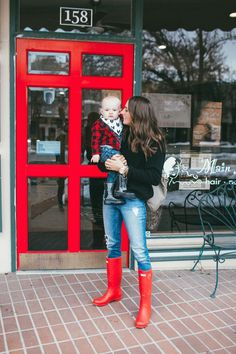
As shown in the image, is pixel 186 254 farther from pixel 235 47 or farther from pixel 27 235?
pixel 235 47

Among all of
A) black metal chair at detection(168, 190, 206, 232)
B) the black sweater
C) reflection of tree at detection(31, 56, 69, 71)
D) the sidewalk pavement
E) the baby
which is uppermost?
reflection of tree at detection(31, 56, 69, 71)

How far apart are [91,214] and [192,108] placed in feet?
5.53

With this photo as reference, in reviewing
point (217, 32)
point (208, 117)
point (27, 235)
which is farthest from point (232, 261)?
point (217, 32)

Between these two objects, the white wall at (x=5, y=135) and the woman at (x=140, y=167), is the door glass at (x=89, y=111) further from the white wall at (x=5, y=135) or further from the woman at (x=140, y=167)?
the woman at (x=140, y=167)

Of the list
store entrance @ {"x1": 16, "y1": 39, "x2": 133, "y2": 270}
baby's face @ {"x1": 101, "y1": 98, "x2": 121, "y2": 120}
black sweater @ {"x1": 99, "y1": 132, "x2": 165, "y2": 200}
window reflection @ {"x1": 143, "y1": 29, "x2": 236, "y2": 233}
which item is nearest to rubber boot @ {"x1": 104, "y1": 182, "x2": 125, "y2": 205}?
black sweater @ {"x1": 99, "y1": 132, "x2": 165, "y2": 200}

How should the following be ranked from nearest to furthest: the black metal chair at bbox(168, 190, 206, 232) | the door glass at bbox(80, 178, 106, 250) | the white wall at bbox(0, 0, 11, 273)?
1. the white wall at bbox(0, 0, 11, 273)
2. the door glass at bbox(80, 178, 106, 250)
3. the black metal chair at bbox(168, 190, 206, 232)

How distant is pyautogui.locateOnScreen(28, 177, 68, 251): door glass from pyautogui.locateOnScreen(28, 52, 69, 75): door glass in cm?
106

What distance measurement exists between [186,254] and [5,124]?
2289 millimetres

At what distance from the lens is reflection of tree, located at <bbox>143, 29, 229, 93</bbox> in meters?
4.54

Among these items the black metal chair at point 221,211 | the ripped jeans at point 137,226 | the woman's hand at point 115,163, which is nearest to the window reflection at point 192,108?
the black metal chair at point 221,211

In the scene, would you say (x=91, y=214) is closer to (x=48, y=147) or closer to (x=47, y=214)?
(x=47, y=214)

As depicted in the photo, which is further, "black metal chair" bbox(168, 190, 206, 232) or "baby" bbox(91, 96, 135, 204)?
"black metal chair" bbox(168, 190, 206, 232)

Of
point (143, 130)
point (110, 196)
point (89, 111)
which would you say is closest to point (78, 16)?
point (89, 111)

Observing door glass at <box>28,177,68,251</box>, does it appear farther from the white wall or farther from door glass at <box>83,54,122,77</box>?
door glass at <box>83,54,122,77</box>
